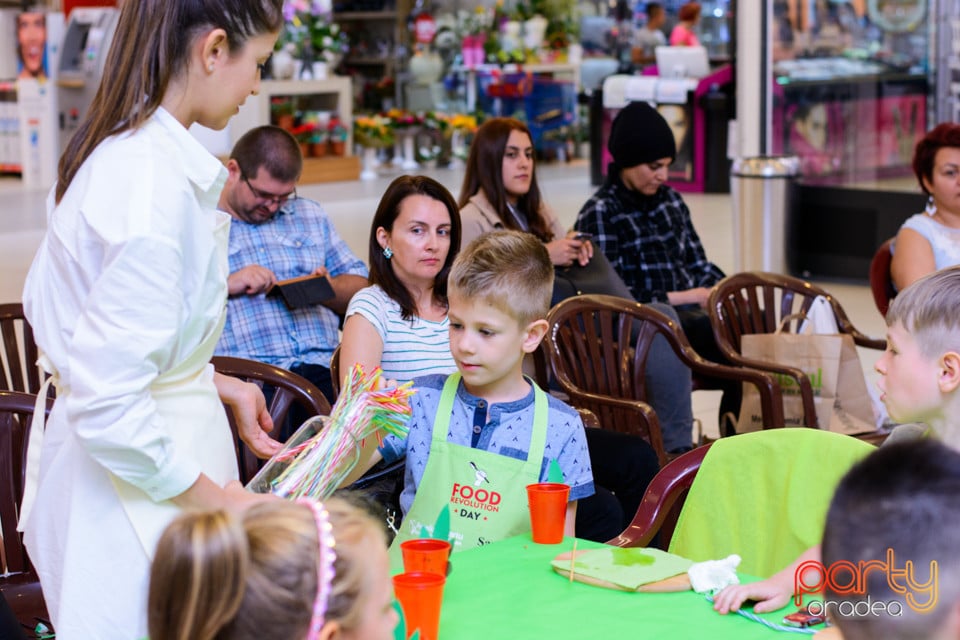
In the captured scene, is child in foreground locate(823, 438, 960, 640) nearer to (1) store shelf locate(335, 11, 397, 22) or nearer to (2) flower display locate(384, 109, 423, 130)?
(2) flower display locate(384, 109, 423, 130)

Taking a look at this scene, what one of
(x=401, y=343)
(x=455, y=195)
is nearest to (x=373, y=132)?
(x=455, y=195)

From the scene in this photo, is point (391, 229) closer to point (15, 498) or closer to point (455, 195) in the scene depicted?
point (15, 498)

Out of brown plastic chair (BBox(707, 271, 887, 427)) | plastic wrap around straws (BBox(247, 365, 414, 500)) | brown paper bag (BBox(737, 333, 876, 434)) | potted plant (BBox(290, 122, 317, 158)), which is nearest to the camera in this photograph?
plastic wrap around straws (BBox(247, 365, 414, 500))

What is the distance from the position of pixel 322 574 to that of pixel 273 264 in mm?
2946

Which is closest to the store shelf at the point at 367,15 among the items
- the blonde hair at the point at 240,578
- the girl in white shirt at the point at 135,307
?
the girl in white shirt at the point at 135,307

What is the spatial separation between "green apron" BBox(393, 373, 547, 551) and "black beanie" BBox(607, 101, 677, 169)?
104 inches

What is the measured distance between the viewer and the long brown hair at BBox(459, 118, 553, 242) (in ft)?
15.1

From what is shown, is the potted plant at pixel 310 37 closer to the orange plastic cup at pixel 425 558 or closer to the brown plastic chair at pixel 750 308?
the brown plastic chair at pixel 750 308

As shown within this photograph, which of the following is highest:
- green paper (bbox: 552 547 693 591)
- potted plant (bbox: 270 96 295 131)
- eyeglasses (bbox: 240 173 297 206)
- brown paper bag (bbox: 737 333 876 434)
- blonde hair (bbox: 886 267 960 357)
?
potted plant (bbox: 270 96 295 131)

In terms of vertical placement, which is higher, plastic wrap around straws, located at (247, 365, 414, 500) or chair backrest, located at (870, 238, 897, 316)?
plastic wrap around straws, located at (247, 365, 414, 500)

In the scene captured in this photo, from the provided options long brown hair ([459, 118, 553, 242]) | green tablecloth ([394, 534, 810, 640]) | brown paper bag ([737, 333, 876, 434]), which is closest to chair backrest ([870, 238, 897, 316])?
brown paper bag ([737, 333, 876, 434])

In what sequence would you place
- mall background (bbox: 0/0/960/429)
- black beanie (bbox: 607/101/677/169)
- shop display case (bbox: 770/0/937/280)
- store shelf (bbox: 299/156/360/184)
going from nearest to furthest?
black beanie (bbox: 607/101/677/169)
mall background (bbox: 0/0/960/429)
shop display case (bbox: 770/0/937/280)
store shelf (bbox: 299/156/360/184)

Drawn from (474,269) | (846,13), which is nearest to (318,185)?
(846,13)

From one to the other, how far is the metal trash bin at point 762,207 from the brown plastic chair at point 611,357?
11.8 ft
